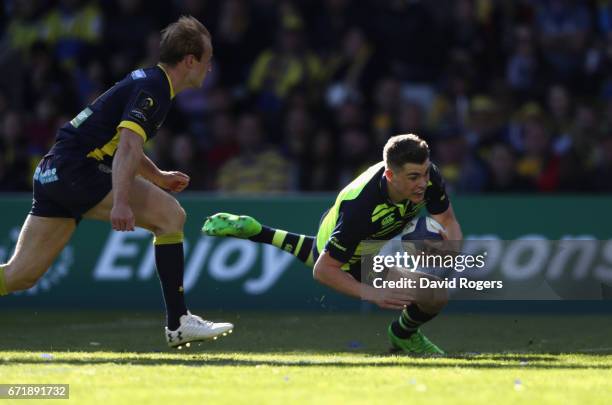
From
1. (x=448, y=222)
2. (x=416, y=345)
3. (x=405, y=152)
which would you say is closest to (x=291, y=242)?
(x=448, y=222)

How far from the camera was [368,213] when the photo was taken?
8289 mm

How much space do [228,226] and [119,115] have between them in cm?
191

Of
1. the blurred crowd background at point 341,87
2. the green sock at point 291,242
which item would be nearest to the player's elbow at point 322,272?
the green sock at point 291,242

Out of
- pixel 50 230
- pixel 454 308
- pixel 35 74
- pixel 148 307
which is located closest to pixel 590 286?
pixel 454 308

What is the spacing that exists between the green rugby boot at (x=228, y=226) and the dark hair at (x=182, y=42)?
184cm

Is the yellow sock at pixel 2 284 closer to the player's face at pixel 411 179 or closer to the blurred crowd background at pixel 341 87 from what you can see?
the player's face at pixel 411 179

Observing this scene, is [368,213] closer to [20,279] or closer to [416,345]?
[416,345]

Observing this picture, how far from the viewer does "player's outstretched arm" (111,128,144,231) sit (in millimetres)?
7656

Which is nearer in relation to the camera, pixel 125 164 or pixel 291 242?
pixel 125 164

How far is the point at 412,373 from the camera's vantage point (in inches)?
278

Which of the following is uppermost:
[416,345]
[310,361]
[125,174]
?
[125,174]

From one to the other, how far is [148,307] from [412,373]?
5721 mm

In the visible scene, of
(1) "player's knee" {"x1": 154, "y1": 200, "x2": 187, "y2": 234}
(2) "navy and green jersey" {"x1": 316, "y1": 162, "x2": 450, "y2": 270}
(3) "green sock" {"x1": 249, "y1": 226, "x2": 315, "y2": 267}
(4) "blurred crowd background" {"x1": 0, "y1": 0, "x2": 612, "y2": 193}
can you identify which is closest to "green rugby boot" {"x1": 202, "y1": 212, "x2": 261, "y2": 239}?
(3) "green sock" {"x1": 249, "y1": 226, "x2": 315, "y2": 267}

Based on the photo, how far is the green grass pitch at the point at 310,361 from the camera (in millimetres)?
6215
